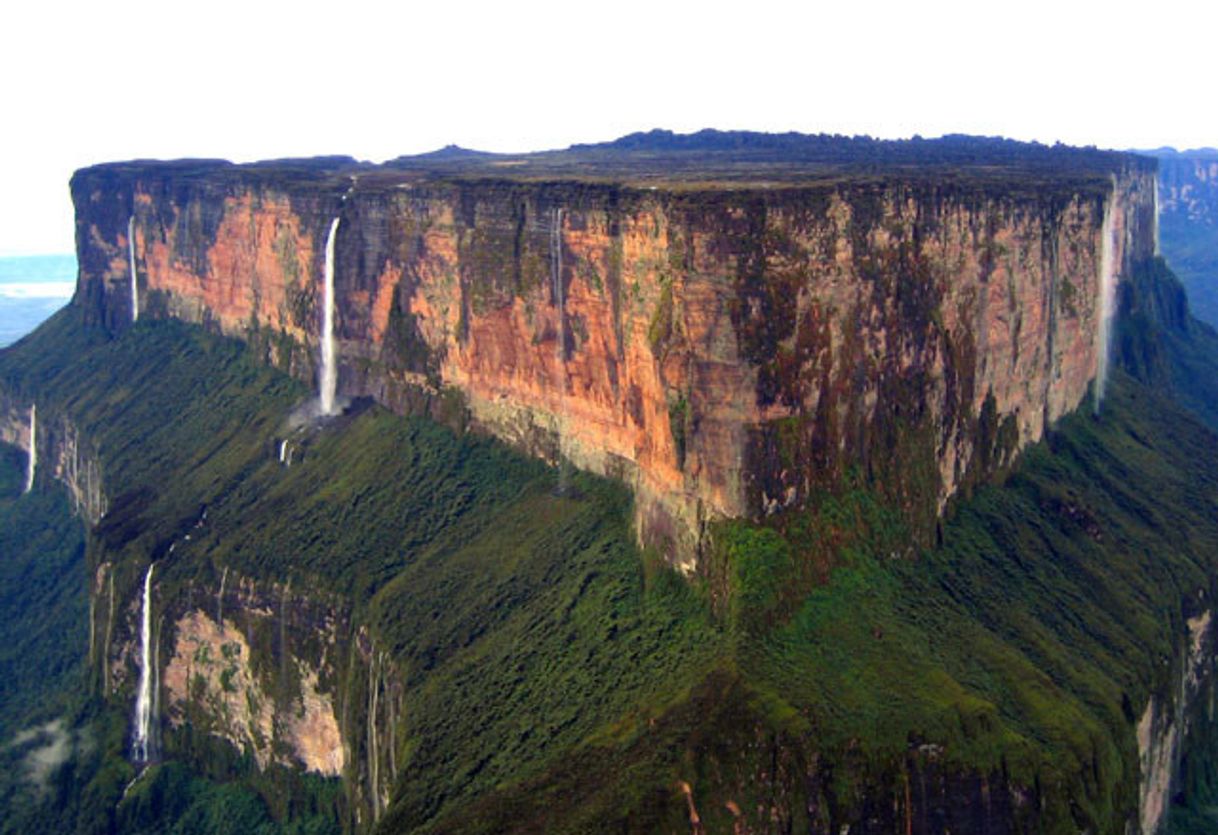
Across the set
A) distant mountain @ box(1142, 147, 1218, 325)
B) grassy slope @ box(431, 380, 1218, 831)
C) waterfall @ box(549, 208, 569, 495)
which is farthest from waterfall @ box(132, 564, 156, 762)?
distant mountain @ box(1142, 147, 1218, 325)

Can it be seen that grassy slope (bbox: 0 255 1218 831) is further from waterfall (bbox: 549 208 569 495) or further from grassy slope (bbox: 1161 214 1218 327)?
grassy slope (bbox: 1161 214 1218 327)

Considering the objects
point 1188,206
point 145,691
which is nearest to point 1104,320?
point 145,691

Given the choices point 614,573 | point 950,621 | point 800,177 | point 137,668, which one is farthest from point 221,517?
point 950,621

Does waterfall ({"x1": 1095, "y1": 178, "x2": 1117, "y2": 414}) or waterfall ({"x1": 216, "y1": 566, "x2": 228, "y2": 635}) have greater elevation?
waterfall ({"x1": 1095, "y1": 178, "x2": 1117, "y2": 414})

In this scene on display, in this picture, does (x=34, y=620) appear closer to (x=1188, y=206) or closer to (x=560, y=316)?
(x=560, y=316)

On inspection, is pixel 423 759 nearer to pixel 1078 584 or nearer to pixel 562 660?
pixel 562 660
